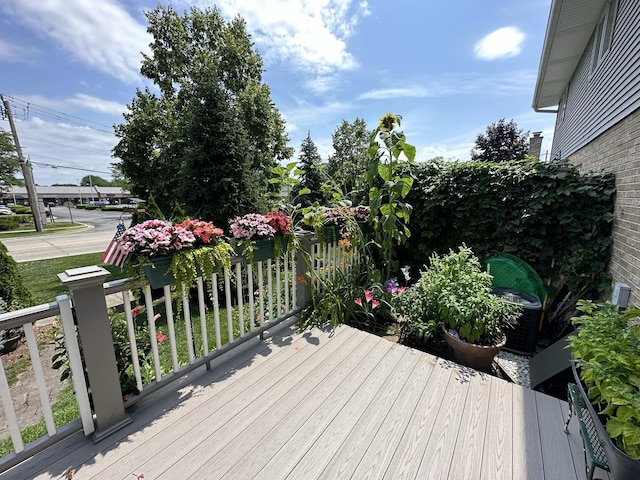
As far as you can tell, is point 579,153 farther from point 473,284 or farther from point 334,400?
point 334,400

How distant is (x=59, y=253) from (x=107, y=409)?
493 inches

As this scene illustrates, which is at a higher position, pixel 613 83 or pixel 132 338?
pixel 613 83

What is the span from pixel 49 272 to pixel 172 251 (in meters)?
9.13

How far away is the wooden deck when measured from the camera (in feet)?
4.53

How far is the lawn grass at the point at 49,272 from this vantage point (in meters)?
5.95

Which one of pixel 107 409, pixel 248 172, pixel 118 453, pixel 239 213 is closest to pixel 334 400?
pixel 118 453

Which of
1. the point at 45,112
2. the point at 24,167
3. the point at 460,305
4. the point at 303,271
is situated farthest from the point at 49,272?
the point at 45,112

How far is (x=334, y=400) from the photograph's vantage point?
1866 millimetres

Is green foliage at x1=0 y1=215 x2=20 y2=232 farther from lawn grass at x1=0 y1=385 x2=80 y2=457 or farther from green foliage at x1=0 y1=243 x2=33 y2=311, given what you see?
lawn grass at x1=0 y1=385 x2=80 y2=457

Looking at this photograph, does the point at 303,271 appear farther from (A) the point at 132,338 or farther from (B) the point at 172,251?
(A) the point at 132,338

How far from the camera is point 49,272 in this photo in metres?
7.66

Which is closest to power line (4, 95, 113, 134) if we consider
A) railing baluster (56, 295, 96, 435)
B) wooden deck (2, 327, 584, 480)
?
railing baluster (56, 295, 96, 435)

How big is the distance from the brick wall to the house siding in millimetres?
220

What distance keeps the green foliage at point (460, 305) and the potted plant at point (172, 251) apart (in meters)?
1.88
